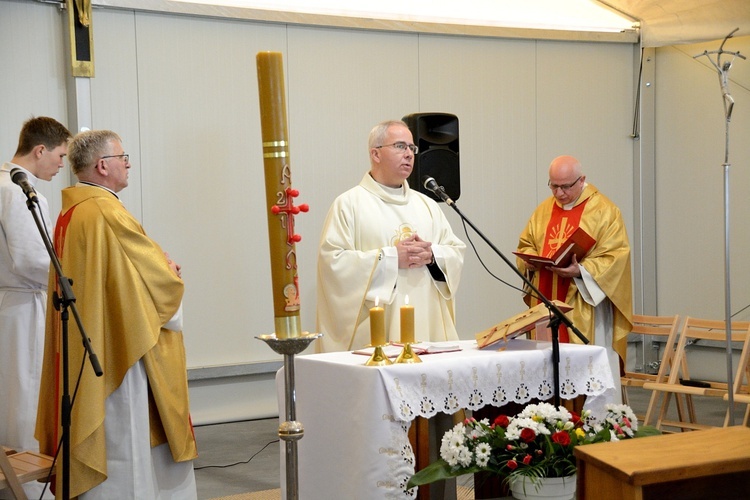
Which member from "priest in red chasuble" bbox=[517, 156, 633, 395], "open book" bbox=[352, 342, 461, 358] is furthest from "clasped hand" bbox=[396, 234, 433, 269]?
"priest in red chasuble" bbox=[517, 156, 633, 395]

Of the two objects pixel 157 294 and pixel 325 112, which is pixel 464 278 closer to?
pixel 325 112

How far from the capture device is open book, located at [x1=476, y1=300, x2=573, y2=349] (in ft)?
12.5

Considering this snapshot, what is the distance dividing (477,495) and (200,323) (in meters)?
3.82

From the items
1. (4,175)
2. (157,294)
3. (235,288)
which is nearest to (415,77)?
(235,288)

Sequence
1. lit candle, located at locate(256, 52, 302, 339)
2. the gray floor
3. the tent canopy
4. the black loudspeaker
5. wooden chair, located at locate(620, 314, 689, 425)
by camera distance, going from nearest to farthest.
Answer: lit candle, located at locate(256, 52, 302, 339), the gray floor, wooden chair, located at locate(620, 314, 689, 425), the black loudspeaker, the tent canopy

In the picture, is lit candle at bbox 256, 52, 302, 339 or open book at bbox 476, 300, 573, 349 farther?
open book at bbox 476, 300, 573, 349

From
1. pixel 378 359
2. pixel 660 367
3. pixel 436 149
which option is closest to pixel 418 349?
pixel 378 359

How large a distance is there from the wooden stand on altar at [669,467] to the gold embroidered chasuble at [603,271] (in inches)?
133

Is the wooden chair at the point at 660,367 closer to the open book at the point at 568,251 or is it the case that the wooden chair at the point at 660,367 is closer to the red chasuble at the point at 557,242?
A: the red chasuble at the point at 557,242

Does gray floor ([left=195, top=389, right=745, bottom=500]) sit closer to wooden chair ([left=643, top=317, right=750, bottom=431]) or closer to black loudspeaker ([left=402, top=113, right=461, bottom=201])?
wooden chair ([left=643, top=317, right=750, bottom=431])

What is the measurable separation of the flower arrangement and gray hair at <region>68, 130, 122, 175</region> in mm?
2048

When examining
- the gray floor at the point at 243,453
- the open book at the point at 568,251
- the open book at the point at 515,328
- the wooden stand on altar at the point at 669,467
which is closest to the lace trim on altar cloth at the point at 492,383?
the open book at the point at 515,328

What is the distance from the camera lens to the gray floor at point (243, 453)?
5629 millimetres

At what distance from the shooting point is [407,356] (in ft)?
11.8
